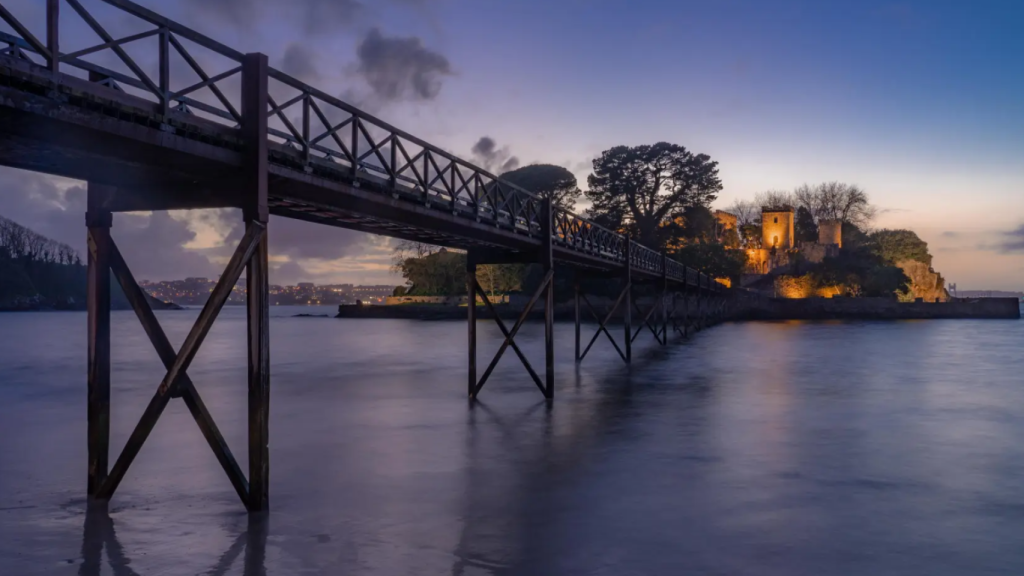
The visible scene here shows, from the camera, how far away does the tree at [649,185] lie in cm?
9356

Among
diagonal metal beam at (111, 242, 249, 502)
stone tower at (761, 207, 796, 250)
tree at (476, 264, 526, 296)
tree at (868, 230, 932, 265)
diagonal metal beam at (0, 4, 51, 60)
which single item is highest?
stone tower at (761, 207, 796, 250)

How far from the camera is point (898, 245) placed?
401 feet

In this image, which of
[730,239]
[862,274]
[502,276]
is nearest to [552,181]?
[502,276]

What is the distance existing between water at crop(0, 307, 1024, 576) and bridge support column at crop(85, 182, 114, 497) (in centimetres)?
127

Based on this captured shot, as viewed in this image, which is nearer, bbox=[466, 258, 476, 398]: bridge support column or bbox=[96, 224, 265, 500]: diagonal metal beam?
bbox=[96, 224, 265, 500]: diagonal metal beam

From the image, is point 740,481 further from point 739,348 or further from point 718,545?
point 739,348

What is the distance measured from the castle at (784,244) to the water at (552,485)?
103m

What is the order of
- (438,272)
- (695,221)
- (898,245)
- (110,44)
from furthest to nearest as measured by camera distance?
(898,245), (438,272), (695,221), (110,44)

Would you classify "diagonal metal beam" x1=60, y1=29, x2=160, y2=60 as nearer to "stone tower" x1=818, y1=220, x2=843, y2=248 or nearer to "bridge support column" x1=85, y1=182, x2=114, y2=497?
"bridge support column" x1=85, y1=182, x2=114, y2=497

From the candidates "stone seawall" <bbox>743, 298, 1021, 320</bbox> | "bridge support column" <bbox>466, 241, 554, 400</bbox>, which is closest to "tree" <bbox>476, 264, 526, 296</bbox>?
"stone seawall" <bbox>743, 298, 1021, 320</bbox>

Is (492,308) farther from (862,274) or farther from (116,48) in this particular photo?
(862,274)

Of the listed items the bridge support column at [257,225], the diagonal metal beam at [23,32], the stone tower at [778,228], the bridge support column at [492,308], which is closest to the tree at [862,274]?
the stone tower at [778,228]

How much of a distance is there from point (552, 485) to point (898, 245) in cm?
12638

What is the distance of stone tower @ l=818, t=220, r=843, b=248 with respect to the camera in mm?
126688
